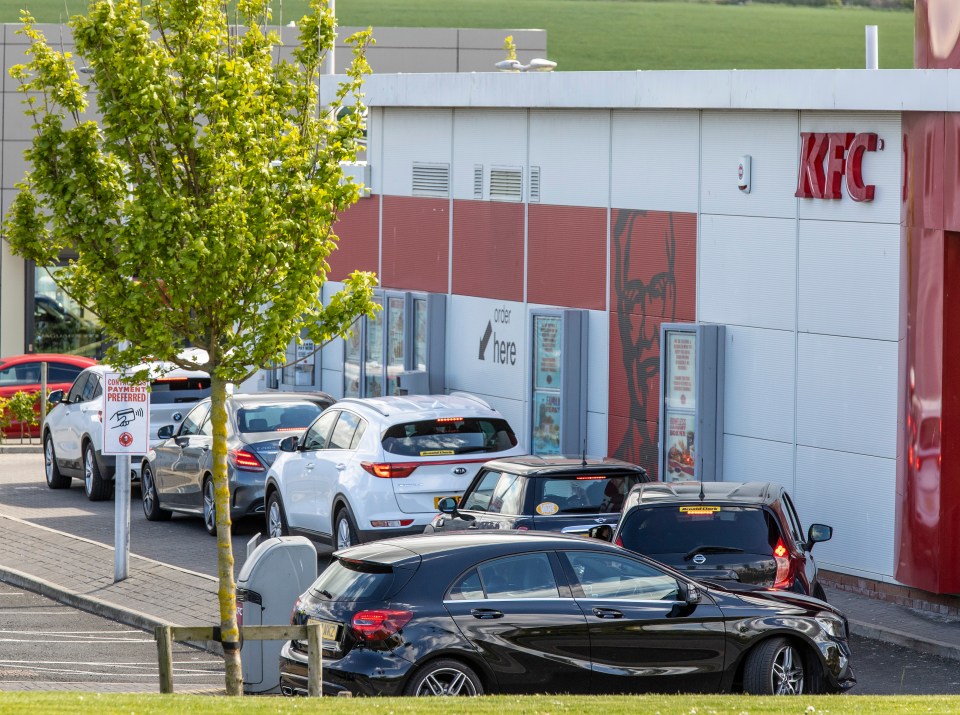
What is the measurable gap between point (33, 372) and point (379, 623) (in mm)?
23459

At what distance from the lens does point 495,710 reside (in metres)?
9.72

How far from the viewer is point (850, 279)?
54.3 ft

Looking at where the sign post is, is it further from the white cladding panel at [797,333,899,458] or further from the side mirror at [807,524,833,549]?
the side mirror at [807,524,833,549]

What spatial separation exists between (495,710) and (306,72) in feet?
13.9

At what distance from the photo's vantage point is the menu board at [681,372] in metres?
18.4

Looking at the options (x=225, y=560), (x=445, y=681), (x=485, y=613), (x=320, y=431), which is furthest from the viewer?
(x=320, y=431)

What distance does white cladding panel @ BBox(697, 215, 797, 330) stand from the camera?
17.4 meters

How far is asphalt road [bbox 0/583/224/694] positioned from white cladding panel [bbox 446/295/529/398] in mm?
7462

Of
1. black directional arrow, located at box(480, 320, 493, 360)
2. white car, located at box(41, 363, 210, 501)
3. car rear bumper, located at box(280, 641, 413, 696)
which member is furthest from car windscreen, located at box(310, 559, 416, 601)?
white car, located at box(41, 363, 210, 501)

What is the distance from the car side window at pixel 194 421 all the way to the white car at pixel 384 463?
120 inches

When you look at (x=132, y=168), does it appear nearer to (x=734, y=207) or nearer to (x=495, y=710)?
(x=495, y=710)

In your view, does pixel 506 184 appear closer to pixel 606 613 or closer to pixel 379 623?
pixel 606 613

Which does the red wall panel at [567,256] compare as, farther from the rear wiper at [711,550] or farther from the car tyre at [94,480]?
the rear wiper at [711,550]

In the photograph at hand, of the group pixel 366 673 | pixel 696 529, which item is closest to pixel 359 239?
pixel 696 529
